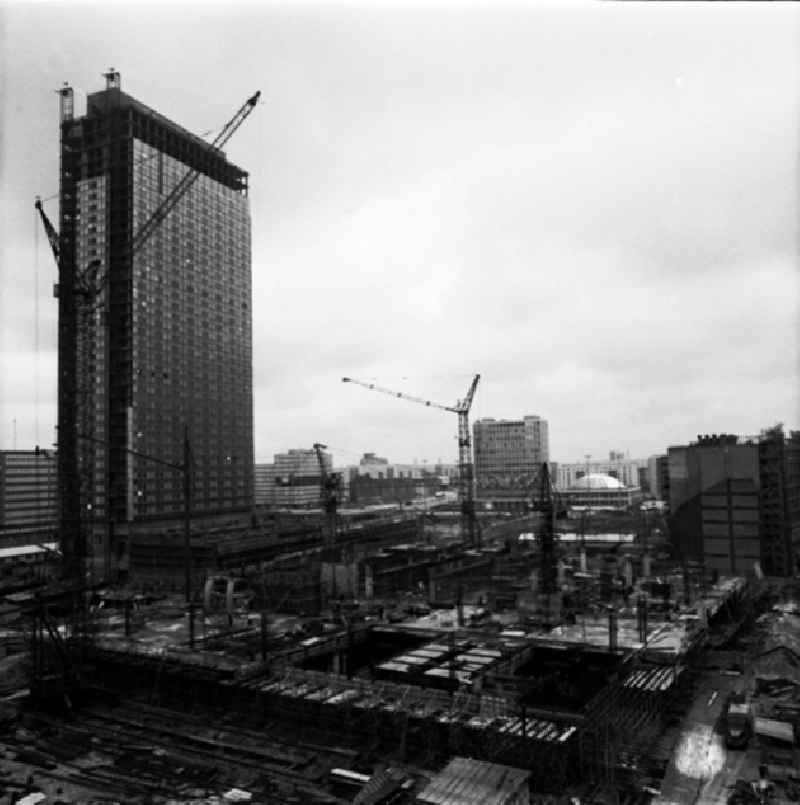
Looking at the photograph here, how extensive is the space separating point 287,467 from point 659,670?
166 m

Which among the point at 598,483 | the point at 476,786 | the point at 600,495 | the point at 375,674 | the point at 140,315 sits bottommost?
the point at 375,674

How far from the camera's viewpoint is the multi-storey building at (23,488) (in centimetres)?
8538

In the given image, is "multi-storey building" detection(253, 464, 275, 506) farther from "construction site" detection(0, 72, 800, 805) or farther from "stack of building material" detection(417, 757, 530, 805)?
"stack of building material" detection(417, 757, 530, 805)

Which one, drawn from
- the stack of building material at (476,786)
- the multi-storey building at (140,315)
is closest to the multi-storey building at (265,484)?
the multi-storey building at (140,315)

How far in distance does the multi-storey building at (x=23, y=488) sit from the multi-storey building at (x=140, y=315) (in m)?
24.2

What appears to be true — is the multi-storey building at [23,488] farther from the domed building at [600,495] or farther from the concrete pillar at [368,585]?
the domed building at [600,495]

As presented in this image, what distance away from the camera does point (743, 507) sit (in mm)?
55969

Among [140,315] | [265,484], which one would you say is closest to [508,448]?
[265,484]

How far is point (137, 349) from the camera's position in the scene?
65.1 meters

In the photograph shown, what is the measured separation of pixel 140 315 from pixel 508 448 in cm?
10956

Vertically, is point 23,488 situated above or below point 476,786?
above

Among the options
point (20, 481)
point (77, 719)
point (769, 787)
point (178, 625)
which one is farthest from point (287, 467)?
point (769, 787)

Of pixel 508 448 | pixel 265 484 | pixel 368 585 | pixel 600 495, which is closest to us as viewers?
pixel 368 585

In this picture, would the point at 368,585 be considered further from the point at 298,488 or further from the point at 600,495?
the point at 298,488
